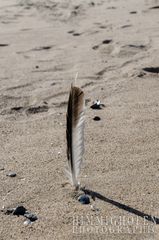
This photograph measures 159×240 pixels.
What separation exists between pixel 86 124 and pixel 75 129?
93 centimetres

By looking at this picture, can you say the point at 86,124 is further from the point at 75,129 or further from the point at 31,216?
the point at 31,216

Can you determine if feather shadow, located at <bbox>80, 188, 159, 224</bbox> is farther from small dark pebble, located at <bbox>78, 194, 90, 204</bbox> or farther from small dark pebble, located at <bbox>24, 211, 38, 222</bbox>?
small dark pebble, located at <bbox>24, 211, 38, 222</bbox>

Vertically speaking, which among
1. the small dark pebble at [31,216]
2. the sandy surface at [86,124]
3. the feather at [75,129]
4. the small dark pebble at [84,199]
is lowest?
the sandy surface at [86,124]

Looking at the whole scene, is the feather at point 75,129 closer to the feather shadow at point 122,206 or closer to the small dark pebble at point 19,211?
the feather shadow at point 122,206

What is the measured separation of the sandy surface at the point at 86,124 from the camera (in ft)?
7.48

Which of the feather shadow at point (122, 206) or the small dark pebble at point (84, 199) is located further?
the small dark pebble at point (84, 199)

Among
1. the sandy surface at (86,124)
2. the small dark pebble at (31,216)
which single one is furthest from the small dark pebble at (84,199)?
the small dark pebble at (31,216)

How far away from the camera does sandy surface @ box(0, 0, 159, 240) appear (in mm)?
2280

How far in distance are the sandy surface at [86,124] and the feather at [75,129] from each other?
0.17 m

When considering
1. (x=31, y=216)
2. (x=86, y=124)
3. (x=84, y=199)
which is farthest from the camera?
(x=86, y=124)

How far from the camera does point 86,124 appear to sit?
10.6ft

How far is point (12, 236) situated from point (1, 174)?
0.54 meters

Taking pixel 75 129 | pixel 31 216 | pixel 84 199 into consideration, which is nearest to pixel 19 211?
pixel 31 216

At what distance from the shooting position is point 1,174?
8.73 feet
